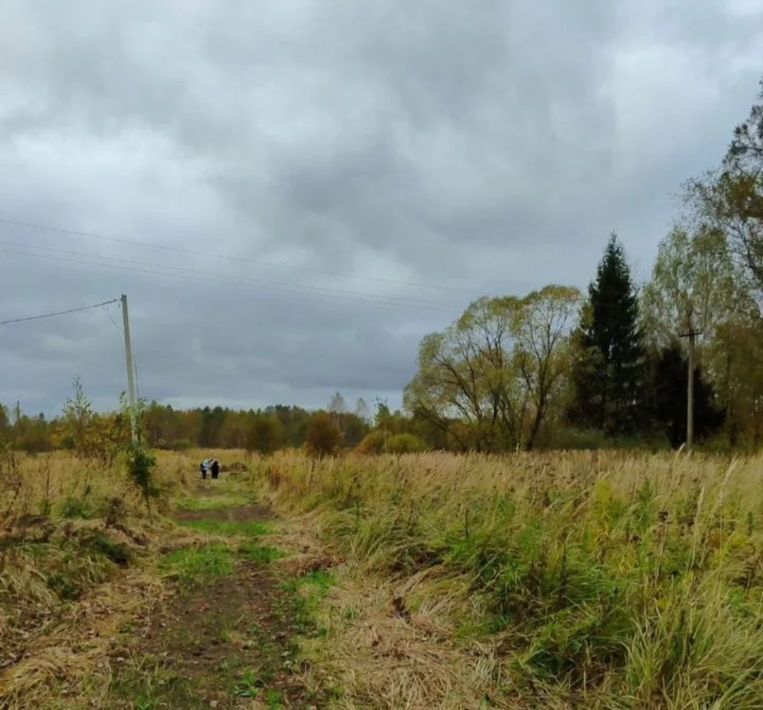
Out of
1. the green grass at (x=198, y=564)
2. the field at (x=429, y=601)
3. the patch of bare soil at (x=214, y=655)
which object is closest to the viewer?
the field at (x=429, y=601)

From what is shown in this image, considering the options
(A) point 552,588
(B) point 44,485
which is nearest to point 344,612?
(A) point 552,588

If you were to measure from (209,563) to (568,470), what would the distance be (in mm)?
4912

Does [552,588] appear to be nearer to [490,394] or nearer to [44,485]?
[44,485]

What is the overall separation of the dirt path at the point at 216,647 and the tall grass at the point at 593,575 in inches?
43.2

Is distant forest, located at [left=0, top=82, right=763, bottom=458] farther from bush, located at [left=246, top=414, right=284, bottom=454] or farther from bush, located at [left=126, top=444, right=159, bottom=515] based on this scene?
bush, located at [left=126, top=444, right=159, bottom=515]

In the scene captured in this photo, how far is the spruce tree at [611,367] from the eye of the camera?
1505 inches

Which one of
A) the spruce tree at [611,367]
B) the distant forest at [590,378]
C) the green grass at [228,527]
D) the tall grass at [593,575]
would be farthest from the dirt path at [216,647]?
the spruce tree at [611,367]

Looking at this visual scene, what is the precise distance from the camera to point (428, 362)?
133ft

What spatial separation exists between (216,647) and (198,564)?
10.4ft

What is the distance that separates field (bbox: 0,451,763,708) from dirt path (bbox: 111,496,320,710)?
2 centimetres

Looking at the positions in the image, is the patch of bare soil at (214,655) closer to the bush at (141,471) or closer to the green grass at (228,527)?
the green grass at (228,527)

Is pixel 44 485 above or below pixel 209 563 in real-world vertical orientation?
above

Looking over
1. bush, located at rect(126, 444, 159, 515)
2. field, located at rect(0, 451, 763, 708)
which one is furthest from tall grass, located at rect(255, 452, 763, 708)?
bush, located at rect(126, 444, 159, 515)

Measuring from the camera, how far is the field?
11.9 ft
